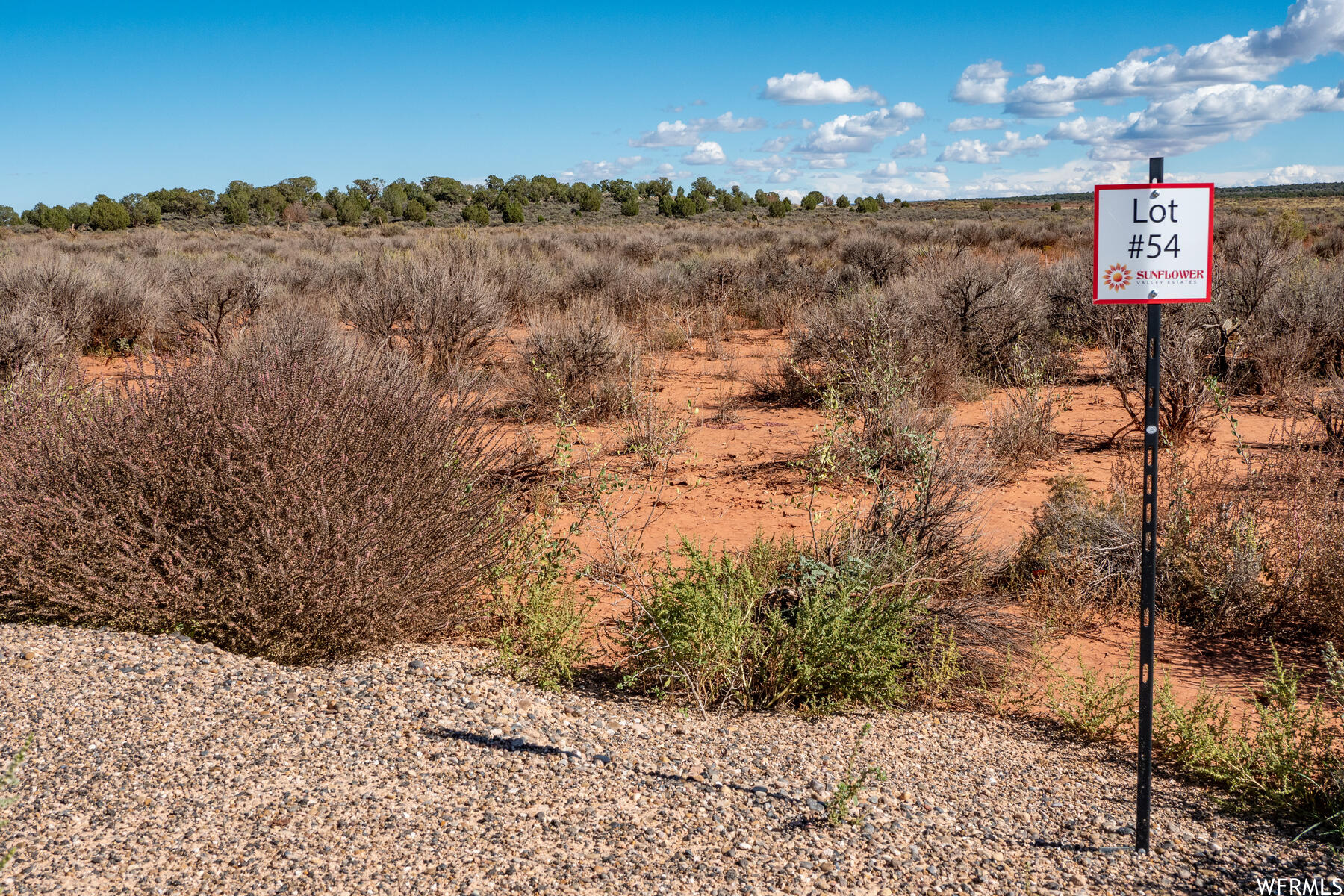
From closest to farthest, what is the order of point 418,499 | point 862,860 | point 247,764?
point 862,860 → point 247,764 → point 418,499

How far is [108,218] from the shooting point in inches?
1547

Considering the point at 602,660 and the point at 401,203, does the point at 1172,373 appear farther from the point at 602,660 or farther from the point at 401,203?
the point at 401,203

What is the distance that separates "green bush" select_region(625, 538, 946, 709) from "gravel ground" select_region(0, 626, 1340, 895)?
166 millimetres

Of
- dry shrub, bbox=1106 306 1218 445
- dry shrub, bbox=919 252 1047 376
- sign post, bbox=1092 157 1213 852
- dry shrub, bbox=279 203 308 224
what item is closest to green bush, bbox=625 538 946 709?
sign post, bbox=1092 157 1213 852

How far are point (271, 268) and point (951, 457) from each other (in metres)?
15.3

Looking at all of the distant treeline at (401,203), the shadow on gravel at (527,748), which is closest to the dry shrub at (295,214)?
the distant treeline at (401,203)

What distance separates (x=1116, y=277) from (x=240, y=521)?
3578 mm

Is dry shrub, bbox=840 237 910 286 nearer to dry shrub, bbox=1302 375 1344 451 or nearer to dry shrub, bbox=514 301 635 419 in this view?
dry shrub, bbox=514 301 635 419

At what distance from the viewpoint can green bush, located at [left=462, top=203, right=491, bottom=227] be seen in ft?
145

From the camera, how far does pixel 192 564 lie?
404 centimetres

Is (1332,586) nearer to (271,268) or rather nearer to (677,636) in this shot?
(677,636)

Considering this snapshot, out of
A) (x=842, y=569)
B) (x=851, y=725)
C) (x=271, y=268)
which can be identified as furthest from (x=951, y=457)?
(x=271, y=268)

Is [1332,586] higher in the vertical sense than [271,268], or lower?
lower

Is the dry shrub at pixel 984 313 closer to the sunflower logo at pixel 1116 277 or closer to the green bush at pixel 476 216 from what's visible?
the sunflower logo at pixel 1116 277
